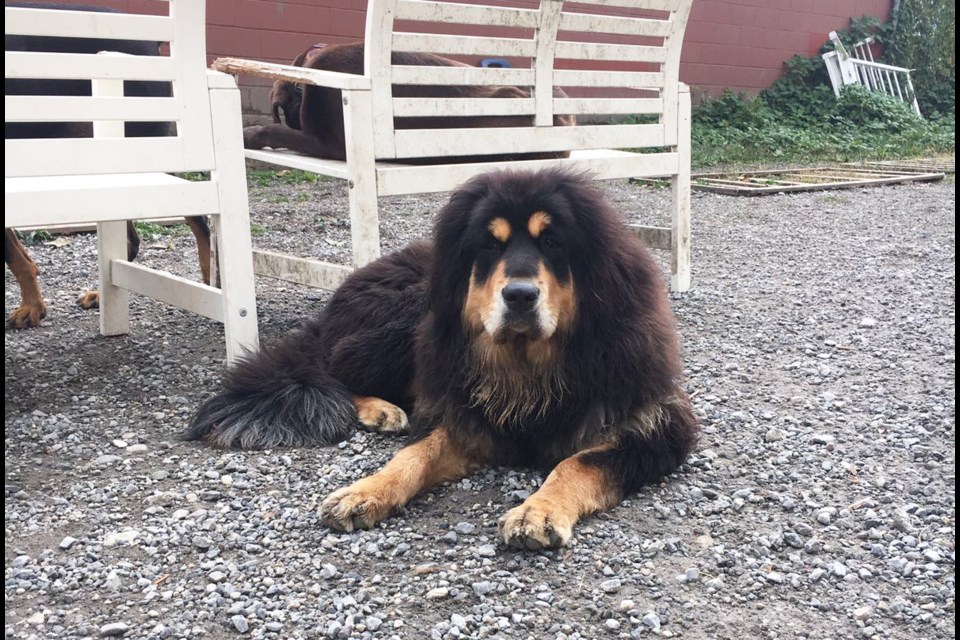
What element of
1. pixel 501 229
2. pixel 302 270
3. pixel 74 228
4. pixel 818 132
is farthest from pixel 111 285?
pixel 818 132

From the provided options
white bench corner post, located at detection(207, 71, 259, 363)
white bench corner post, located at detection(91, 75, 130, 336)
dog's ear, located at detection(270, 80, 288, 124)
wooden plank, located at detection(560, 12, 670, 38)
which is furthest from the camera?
dog's ear, located at detection(270, 80, 288, 124)

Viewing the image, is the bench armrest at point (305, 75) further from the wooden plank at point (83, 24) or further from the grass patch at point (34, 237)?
the grass patch at point (34, 237)

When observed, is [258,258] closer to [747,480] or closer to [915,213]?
[747,480]

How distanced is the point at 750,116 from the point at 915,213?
21.6ft

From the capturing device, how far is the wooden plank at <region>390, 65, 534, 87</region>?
159 inches

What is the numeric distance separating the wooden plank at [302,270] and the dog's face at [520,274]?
122cm

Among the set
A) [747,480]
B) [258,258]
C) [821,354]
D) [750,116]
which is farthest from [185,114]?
[750,116]

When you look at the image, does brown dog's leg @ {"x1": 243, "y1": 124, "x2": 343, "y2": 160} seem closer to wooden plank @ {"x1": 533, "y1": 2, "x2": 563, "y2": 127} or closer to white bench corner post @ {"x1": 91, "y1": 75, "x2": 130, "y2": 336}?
white bench corner post @ {"x1": 91, "y1": 75, "x2": 130, "y2": 336}

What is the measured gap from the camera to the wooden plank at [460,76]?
13.3ft

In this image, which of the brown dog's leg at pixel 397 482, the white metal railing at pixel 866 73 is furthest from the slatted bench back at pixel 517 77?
the white metal railing at pixel 866 73

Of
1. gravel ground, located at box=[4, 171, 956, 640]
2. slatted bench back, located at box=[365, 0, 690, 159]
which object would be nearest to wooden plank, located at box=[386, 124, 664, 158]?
slatted bench back, located at box=[365, 0, 690, 159]

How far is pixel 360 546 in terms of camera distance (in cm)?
250

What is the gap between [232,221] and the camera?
3518mm

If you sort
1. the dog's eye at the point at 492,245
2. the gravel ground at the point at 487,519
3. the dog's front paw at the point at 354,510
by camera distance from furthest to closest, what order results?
the dog's eye at the point at 492,245
the dog's front paw at the point at 354,510
the gravel ground at the point at 487,519
